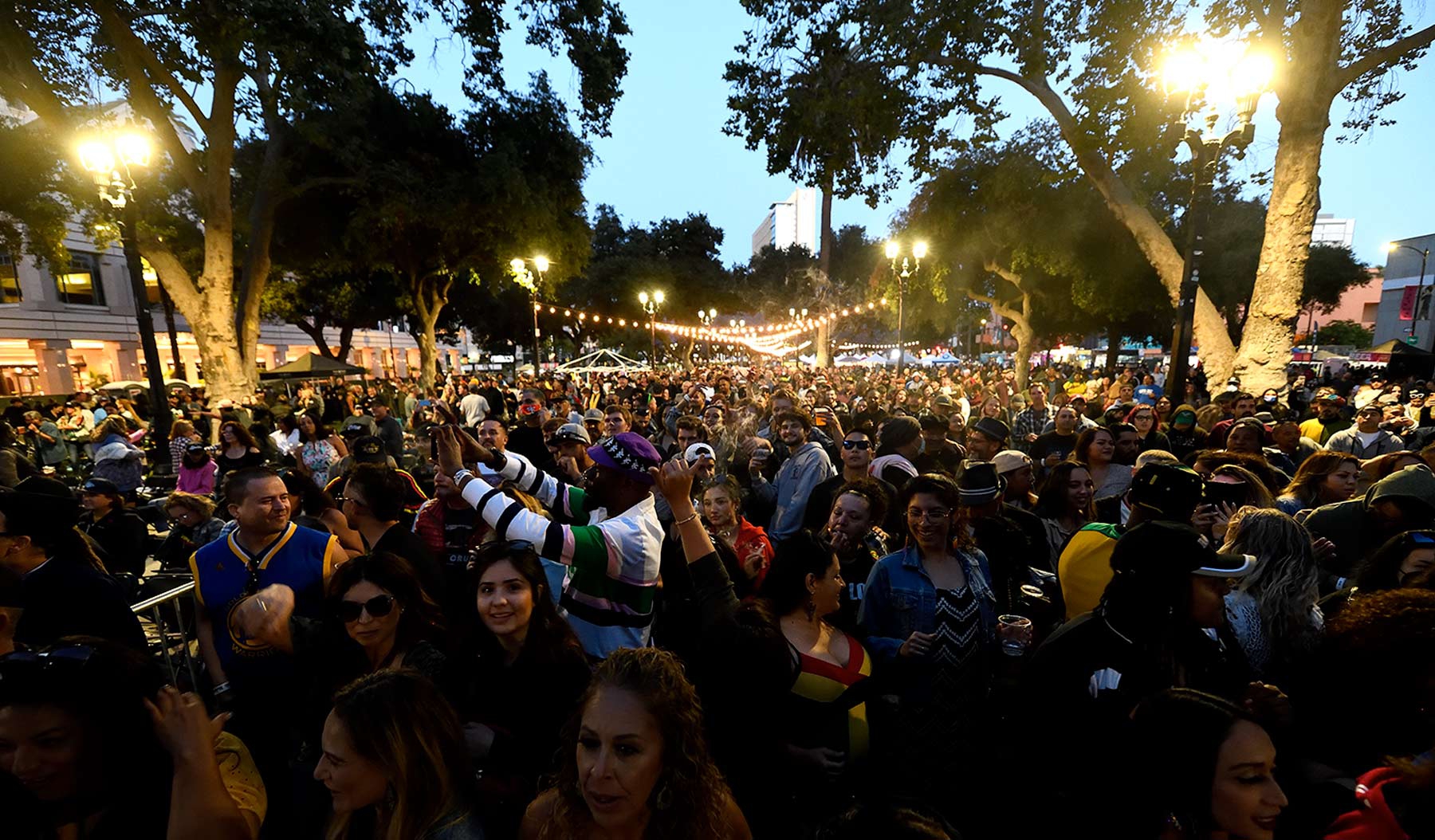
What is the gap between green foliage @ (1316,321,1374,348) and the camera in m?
54.9

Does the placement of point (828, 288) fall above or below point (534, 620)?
above

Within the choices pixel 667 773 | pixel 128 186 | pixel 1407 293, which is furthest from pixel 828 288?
pixel 1407 293

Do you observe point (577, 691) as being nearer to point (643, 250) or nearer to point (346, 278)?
point (346, 278)

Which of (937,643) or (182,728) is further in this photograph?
(937,643)

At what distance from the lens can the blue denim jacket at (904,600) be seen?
2.88 m

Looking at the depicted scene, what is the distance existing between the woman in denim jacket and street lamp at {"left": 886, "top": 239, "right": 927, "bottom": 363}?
1669 cm

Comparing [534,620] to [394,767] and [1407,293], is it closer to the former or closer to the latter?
[394,767]

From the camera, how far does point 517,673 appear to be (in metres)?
2.33

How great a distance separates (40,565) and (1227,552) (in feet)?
18.2

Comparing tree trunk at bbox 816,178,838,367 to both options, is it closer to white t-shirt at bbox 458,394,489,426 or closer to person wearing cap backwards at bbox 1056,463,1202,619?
white t-shirt at bbox 458,394,489,426

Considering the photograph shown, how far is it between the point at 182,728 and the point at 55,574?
1.86 m

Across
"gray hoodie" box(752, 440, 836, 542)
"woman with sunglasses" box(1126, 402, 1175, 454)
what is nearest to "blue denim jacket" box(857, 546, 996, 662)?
"gray hoodie" box(752, 440, 836, 542)

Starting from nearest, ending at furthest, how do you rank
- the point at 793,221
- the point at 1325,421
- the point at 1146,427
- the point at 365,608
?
the point at 365,608
the point at 1146,427
the point at 1325,421
the point at 793,221

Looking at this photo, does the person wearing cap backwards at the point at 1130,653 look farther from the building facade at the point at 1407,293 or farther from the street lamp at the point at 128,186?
the building facade at the point at 1407,293
